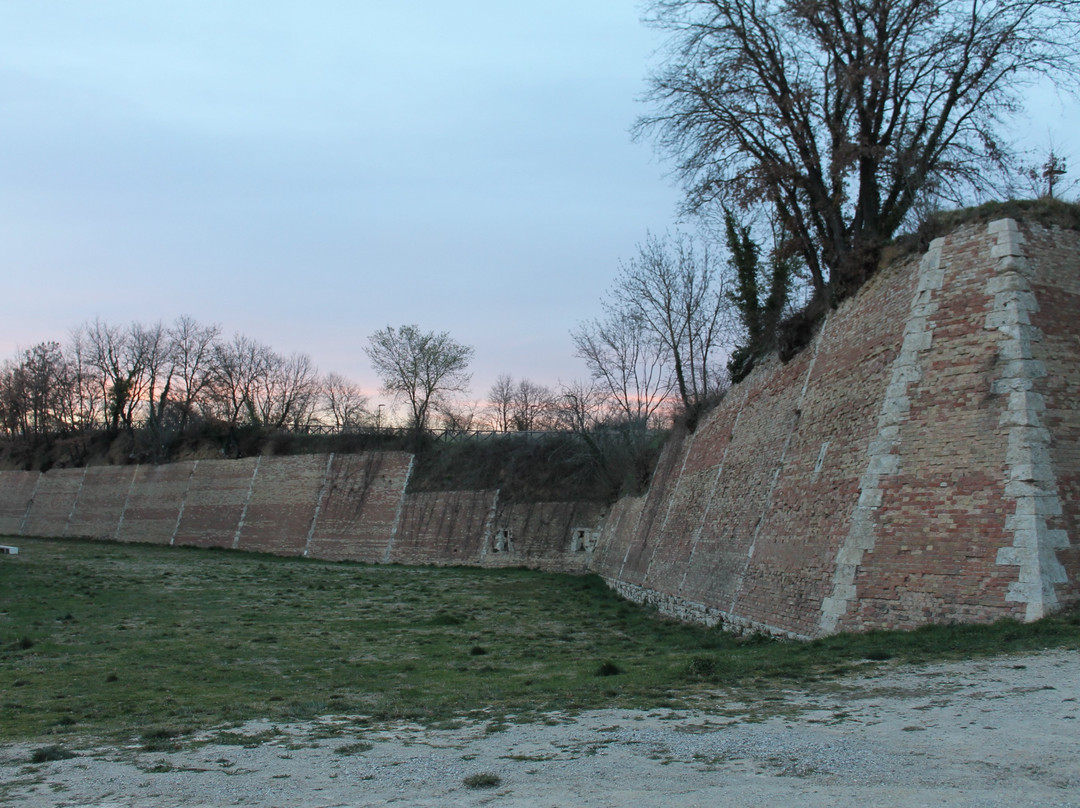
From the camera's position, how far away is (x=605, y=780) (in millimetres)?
5773

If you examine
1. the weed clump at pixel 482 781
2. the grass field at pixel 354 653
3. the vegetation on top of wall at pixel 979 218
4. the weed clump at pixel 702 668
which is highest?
the vegetation on top of wall at pixel 979 218

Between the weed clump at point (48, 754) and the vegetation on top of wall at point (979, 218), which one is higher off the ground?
the vegetation on top of wall at point (979, 218)

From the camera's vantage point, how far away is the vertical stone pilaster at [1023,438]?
1034cm

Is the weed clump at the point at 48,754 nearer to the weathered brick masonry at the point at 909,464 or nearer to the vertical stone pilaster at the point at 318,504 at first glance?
the weathered brick masonry at the point at 909,464

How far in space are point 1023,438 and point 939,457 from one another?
41.0 inches

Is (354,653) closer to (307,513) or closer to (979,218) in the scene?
(979,218)

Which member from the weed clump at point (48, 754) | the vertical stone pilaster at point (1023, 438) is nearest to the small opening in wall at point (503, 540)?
the vertical stone pilaster at point (1023, 438)

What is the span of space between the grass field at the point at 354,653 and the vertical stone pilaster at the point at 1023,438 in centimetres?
67

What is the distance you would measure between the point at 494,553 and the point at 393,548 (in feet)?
16.2

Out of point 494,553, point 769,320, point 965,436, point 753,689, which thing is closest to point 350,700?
point 753,689

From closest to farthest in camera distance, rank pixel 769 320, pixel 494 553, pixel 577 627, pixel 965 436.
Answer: pixel 965 436
pixel 577 627
pixel 769 320
pixel 494 553

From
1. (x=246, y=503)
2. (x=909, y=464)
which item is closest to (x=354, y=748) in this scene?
(x=909, y=464)

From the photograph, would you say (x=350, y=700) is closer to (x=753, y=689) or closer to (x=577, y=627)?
(x=753, y=689)

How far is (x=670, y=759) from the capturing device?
623 cm
